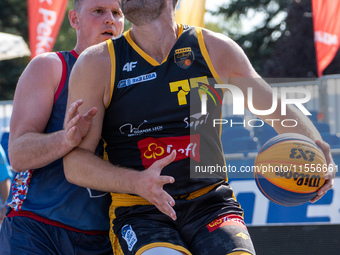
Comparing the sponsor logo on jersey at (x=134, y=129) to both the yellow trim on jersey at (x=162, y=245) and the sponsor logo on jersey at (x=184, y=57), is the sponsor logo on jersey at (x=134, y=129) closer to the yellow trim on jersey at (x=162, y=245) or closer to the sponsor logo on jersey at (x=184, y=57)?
the sponsor logo on jersey at (x=184, y=57)

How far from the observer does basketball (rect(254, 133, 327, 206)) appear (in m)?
2.17

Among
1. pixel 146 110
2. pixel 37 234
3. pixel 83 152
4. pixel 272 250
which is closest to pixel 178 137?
pixel 146 110

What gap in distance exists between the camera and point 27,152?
2275mm

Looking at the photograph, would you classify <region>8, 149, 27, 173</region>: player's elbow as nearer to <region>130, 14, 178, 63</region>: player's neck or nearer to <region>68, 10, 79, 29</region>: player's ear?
<region>130, 14, 178, 63</region>: player's neck

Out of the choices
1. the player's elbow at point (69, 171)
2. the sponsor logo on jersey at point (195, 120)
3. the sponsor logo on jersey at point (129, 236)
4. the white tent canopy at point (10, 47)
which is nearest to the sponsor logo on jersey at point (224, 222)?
the sponsor logo on jersey at point (129, 236)

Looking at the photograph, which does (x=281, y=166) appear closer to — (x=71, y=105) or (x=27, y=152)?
(x=71, y=105)

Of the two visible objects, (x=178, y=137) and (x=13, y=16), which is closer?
(x=178, y=137)

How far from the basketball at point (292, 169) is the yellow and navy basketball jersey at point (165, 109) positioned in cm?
32

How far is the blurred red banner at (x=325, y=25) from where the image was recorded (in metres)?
8.87

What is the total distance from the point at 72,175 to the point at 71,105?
1.32 feet

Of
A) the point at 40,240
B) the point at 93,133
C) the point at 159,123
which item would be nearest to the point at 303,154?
the point at 159,123

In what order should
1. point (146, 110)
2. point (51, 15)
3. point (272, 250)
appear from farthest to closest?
1. point (51, 15)
2. point (272, 250)
3. point (146, 110)

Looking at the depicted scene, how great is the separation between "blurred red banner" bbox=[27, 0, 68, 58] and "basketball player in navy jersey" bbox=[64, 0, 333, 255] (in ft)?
21.6

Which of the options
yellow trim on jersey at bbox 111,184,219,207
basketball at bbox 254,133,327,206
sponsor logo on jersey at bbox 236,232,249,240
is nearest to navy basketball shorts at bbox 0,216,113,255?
yellow trim on jersey at bbox 111,184,219,207
